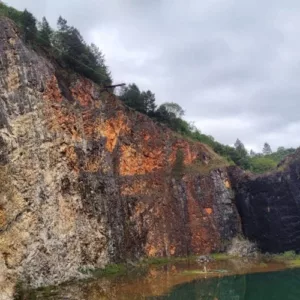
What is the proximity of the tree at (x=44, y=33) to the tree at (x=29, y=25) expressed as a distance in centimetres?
100

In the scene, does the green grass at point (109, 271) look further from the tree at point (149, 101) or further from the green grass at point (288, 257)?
the tree at point (149, 101)

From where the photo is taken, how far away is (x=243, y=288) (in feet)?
85.0

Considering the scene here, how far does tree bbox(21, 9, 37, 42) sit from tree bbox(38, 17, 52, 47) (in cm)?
100

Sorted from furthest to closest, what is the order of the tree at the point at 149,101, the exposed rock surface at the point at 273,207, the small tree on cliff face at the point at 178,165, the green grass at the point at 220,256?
1. the tree at the point at 149,101
2. the small tree on cliff face at the point at 178,165
3. the exposed rock surface at the point at 273,207
4. the green grass at the point at 220,256

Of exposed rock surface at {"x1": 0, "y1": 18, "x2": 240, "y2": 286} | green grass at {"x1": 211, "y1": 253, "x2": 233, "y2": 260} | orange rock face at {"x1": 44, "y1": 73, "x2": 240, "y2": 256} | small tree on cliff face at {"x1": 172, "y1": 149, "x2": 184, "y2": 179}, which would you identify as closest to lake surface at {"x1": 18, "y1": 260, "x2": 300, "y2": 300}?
exposed rock surface at {"x1": 0, "y1": 18, "x2": 240, "y2": 286}

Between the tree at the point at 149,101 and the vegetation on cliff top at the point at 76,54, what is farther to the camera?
the tree at the point at 149,101

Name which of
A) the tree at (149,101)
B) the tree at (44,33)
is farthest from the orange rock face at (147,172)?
the tree at (44,33)

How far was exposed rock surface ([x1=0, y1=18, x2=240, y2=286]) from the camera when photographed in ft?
77.8

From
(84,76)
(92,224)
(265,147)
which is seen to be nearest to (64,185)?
(92,224)

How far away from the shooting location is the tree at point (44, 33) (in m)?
33.5

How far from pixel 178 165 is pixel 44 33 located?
64.0 ft

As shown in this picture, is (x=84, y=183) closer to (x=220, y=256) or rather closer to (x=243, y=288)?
(x=243, y=288)

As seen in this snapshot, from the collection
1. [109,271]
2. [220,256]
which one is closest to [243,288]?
[109,271]

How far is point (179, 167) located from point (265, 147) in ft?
306
